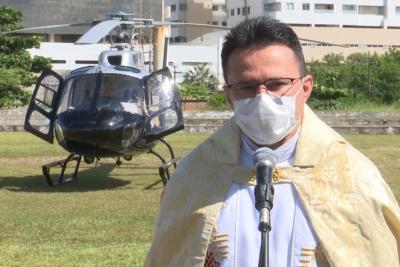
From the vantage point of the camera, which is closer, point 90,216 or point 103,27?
point 90,216

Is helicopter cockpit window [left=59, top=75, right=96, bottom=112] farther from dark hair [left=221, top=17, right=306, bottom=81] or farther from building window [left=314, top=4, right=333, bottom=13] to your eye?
building window [left=314, top=4, right=333, bottom=13]

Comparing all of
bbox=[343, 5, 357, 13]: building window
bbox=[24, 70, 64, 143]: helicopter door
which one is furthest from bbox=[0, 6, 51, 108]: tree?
bbox=[343, 5, 357, 13]: building window

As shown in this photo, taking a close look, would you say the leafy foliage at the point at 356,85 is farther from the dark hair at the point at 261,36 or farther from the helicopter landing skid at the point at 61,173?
the dark hair at the point at 261,36

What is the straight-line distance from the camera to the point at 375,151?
2091 centimetres

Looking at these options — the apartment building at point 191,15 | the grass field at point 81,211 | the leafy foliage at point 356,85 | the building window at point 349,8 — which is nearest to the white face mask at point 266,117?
the grass field at point 81,211

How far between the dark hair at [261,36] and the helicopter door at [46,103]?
10885 mm

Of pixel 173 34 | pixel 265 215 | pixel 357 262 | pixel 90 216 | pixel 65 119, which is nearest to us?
pixel 265 215

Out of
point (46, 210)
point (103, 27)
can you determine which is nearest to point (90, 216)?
point (46, 210)

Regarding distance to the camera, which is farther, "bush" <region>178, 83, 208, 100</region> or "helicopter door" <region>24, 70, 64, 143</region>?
"bush" <region>178, 83, 208, 100</region>

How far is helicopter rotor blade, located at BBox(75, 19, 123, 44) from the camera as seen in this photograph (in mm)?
14177

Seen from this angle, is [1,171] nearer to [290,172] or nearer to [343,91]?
[290,172]

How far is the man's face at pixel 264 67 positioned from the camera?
8.68 ft

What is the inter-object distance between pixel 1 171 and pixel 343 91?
26.8m

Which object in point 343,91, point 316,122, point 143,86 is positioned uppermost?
point 316,122
